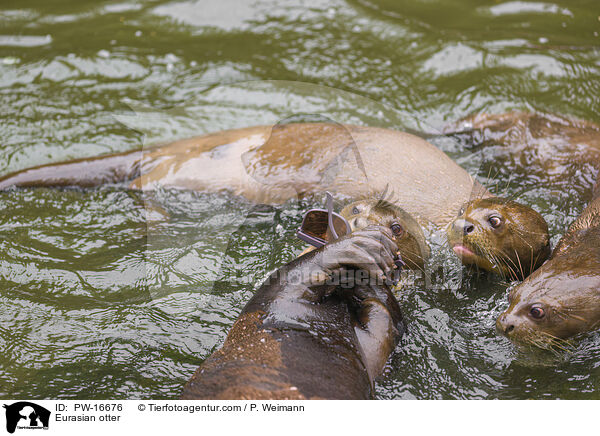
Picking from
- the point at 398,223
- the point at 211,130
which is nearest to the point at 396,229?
the point at 398,223

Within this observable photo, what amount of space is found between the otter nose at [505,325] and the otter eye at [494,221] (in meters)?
0.57

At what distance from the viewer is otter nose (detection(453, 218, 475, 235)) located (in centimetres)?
339

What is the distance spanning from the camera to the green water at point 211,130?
2934 mm

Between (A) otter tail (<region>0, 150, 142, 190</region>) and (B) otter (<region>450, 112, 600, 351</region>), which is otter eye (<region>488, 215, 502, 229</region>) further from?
(A) otter tail (<region>0, 150, 142, 190</region>)

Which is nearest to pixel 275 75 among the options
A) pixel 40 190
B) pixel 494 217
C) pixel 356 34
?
pixel 356 34

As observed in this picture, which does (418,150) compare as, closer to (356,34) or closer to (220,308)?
(220,308)

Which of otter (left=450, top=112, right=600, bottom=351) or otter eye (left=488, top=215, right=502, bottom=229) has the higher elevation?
otter eye (left=488, top=215, right=502, bottom=229)

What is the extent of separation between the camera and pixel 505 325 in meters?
2.90

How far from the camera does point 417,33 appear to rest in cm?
576

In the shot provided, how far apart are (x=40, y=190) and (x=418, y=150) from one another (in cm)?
240

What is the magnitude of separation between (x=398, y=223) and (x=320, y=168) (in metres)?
0.81

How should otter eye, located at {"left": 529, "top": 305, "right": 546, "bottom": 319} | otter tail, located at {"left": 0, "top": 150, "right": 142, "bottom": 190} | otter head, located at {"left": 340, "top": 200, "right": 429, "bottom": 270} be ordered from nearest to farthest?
otter eye, located at {"left": 529, "top": 305, "right": 546, "bottom": 319} < otter head, located at {"left": 340, "top": 200, "right": 429, "bottom": 270} < otter tail, located at {"left": 0, "top": 150, "right": 142, "bottom": 190}
